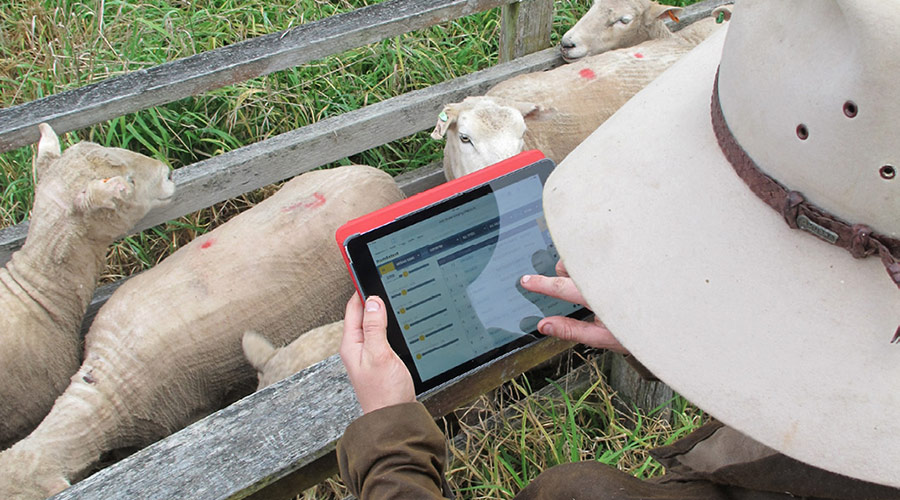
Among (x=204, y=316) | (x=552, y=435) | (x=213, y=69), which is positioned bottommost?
(x=552, y=435)

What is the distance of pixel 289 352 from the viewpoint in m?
2.64

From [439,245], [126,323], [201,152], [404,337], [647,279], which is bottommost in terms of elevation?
[126,323]

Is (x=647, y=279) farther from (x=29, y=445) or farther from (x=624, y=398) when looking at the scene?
(x=29, y=445)

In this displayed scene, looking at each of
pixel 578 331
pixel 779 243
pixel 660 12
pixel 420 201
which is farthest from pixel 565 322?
pixel 660 12

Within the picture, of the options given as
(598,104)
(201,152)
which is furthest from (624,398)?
(201,152)

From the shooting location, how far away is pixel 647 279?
1.04m

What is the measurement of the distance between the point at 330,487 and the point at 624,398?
122cm

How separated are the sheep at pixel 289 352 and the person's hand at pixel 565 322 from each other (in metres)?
1.17

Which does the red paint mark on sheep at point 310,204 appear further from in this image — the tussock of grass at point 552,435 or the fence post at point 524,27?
the fence post at point 524,27

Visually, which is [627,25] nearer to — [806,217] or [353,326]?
[353,326]

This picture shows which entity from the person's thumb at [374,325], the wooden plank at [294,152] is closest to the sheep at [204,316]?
the wooden plank at [294,152]

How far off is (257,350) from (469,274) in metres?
1.39

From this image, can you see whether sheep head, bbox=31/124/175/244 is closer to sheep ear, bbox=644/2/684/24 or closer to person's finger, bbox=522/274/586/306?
person's finger, bbox=522/274/586/306

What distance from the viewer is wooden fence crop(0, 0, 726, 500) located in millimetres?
1522
